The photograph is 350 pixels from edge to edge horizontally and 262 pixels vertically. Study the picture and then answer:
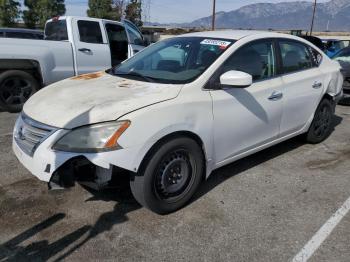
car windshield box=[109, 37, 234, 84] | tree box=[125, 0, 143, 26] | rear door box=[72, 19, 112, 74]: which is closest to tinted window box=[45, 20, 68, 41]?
rear door box=[72, 19, 112, 74]

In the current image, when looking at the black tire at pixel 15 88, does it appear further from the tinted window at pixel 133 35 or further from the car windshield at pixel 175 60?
the car windshield at pixel 175 60

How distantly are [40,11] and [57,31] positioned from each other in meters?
24.8

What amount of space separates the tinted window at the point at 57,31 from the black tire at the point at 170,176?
5560 mm

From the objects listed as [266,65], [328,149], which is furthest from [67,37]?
[328,149]

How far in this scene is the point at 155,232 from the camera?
328 cm

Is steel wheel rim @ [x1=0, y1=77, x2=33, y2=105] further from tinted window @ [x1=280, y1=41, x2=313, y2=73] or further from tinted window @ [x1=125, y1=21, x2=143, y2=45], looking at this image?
tinted window @ [x1=280, y1=41, x2=313, y2=73]

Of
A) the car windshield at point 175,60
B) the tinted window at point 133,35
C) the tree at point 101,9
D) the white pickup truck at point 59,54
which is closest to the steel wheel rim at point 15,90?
the white pickup truck at point 59,54

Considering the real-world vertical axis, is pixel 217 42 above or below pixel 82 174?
above

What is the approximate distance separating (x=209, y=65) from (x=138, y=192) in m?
1.44

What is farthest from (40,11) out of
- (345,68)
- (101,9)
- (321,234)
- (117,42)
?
(321,234)

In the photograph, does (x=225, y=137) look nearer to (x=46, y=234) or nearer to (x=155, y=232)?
(x=155, y=232)

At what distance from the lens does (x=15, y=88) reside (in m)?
7.20

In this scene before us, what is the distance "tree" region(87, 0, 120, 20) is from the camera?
36000 millimetres

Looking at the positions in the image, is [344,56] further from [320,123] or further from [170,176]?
[170,176]
